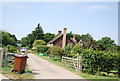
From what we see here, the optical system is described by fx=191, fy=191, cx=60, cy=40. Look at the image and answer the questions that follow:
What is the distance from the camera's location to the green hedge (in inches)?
618

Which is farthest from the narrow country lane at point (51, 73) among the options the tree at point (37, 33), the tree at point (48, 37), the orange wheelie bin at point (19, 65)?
the tree at point (48, 37)

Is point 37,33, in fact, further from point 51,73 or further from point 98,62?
point 51,73

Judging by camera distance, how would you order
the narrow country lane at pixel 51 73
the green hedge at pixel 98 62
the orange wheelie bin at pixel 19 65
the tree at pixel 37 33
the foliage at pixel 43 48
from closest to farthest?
the narrow country lane at pixel 51 73 → the orange wheelie bin at pixel 19 65 → the green hedge at pixel 98 62 → the foliage at pixel 43 48 → the tree at pixel 37 33

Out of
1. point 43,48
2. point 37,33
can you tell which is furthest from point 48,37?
point 43,48

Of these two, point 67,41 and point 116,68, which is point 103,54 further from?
point 67,41

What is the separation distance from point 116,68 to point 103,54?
5.73 ft

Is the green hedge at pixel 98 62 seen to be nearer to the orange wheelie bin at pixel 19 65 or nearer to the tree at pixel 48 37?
the orange wheelie bin at pixel 19 65

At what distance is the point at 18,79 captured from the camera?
10.2 metres

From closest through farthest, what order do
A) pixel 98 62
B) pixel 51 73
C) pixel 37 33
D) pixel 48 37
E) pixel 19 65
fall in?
1. pixel 19 65
2. pixel 51 73
3. pixel 98 62
4. pixel 37 33
5. pixel 48 37

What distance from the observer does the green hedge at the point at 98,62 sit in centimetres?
1570

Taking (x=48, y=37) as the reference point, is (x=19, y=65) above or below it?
below

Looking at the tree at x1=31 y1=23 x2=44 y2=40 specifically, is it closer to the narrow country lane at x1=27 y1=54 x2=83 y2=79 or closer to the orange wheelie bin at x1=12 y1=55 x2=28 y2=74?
the narrow country lane at x1=27 y1=54 x2=83 y2=79

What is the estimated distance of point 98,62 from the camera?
52.1 ft

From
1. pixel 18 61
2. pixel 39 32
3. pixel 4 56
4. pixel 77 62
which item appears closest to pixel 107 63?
pixel 77 62
